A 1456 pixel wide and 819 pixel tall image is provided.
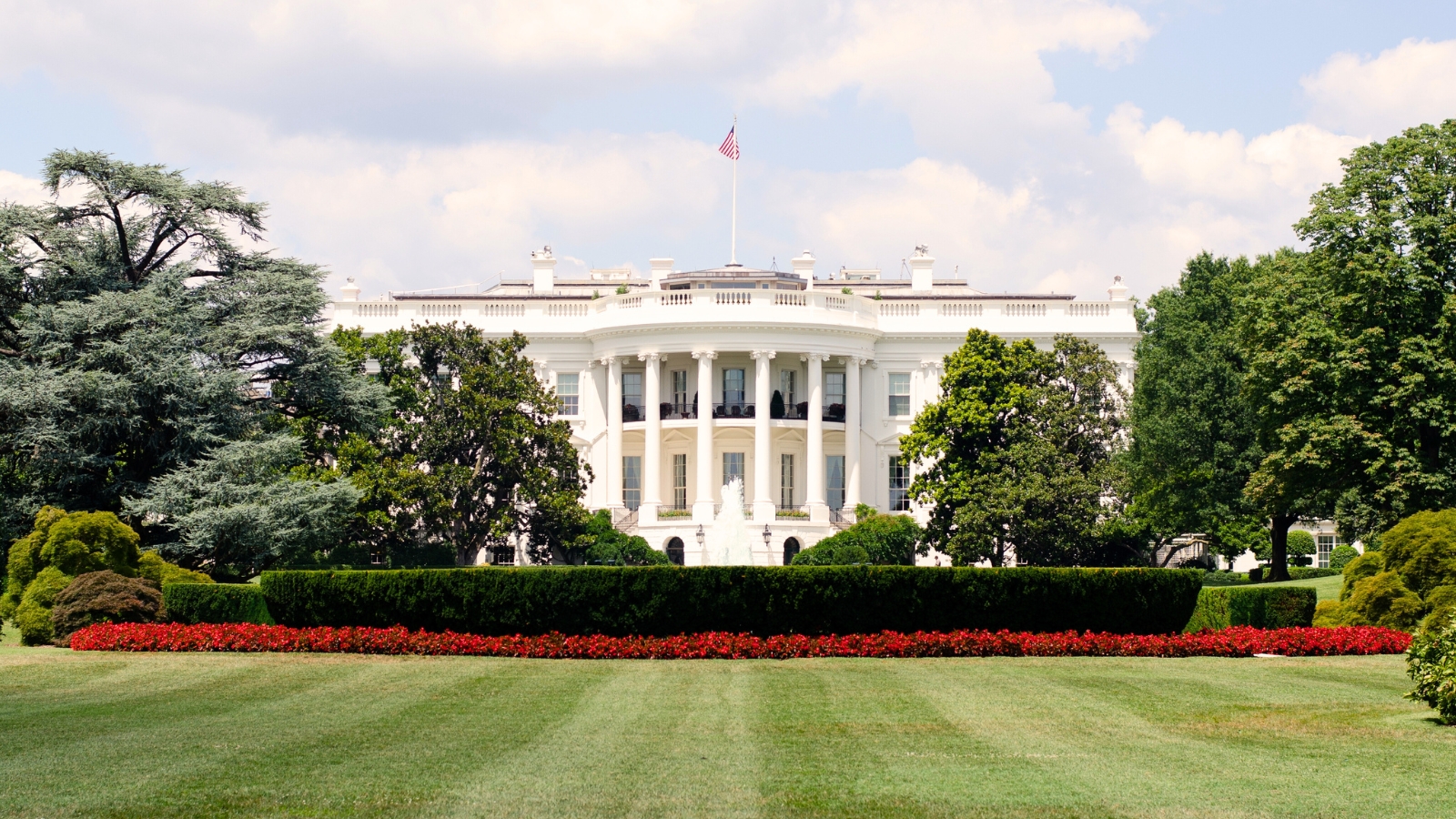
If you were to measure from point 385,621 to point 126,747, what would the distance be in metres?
11.0

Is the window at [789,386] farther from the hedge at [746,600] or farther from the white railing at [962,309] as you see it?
the hedge at [746,600]

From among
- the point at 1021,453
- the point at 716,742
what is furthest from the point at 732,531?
the point at 716,742

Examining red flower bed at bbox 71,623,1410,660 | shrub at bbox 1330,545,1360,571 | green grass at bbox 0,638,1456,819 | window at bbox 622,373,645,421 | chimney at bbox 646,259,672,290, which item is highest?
chimney at bbox 646,259,672,290

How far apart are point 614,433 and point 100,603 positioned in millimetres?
34095

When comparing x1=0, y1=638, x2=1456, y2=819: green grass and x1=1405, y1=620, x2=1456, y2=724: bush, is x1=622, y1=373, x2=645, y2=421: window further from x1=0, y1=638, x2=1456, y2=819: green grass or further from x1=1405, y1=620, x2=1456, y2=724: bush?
x1=1405, y1=620, x2=1456, y2=724: bush

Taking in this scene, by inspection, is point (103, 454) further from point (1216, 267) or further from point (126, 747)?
point (1216, 267)

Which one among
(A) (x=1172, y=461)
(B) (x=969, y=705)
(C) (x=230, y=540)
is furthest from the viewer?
(A) (x=1172, y=461)

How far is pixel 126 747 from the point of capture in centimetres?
1348

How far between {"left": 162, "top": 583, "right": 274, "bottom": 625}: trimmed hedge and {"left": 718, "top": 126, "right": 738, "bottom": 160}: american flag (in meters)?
36.6

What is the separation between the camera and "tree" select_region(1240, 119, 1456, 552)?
117 feet

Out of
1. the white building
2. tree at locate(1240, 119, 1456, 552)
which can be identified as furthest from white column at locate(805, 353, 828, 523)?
tree at locate(1240, 119, 1456, 552)

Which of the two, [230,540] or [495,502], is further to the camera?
[495,502]

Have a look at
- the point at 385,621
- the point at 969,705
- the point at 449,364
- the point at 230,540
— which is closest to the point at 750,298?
the point at 449,364

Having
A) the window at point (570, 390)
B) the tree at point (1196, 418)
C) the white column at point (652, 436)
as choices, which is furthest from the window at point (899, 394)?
the tree at point (1196, 418)
